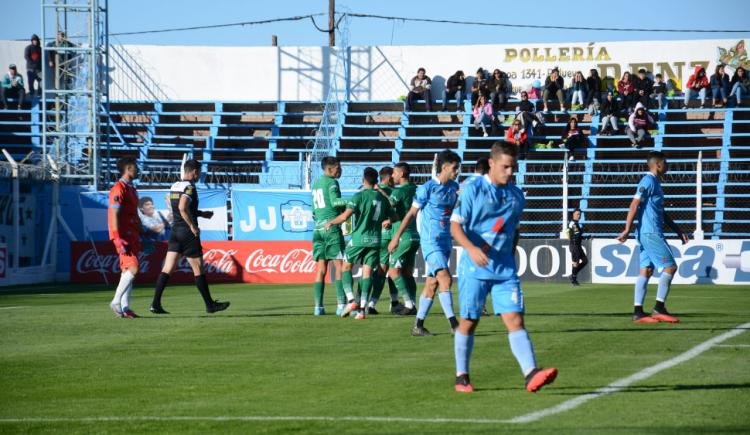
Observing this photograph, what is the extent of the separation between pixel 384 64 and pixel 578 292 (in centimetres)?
2008

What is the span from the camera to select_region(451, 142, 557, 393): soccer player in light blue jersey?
9.02m

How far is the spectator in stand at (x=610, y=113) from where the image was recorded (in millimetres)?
36844

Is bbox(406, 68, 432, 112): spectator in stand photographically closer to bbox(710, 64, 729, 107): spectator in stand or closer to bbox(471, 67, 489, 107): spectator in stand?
bbox(471, 67, 489, 107): spectator in stand

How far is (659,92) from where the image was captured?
38.5 metres

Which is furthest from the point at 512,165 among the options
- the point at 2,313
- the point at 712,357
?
the point at 2,313

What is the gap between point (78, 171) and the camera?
35031 mm

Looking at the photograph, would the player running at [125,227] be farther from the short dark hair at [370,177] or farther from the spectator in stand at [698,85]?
the spectator in stand at [698,85]

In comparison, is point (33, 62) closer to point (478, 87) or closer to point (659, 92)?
point (478, 87)

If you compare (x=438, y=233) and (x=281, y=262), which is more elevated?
(x=438, y=233)

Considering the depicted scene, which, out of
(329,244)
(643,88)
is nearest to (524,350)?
(329,244)

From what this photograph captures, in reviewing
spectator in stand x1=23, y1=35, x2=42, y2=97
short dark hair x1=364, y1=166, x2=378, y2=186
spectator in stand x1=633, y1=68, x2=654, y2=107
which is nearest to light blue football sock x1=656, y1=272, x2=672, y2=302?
short dark hair x1=364, y1=166, x2=378, y2=186

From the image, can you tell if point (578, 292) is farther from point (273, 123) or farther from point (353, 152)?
point (273, 123)

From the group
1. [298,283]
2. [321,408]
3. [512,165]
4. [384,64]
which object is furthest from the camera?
[384,64]

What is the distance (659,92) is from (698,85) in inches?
55.6
